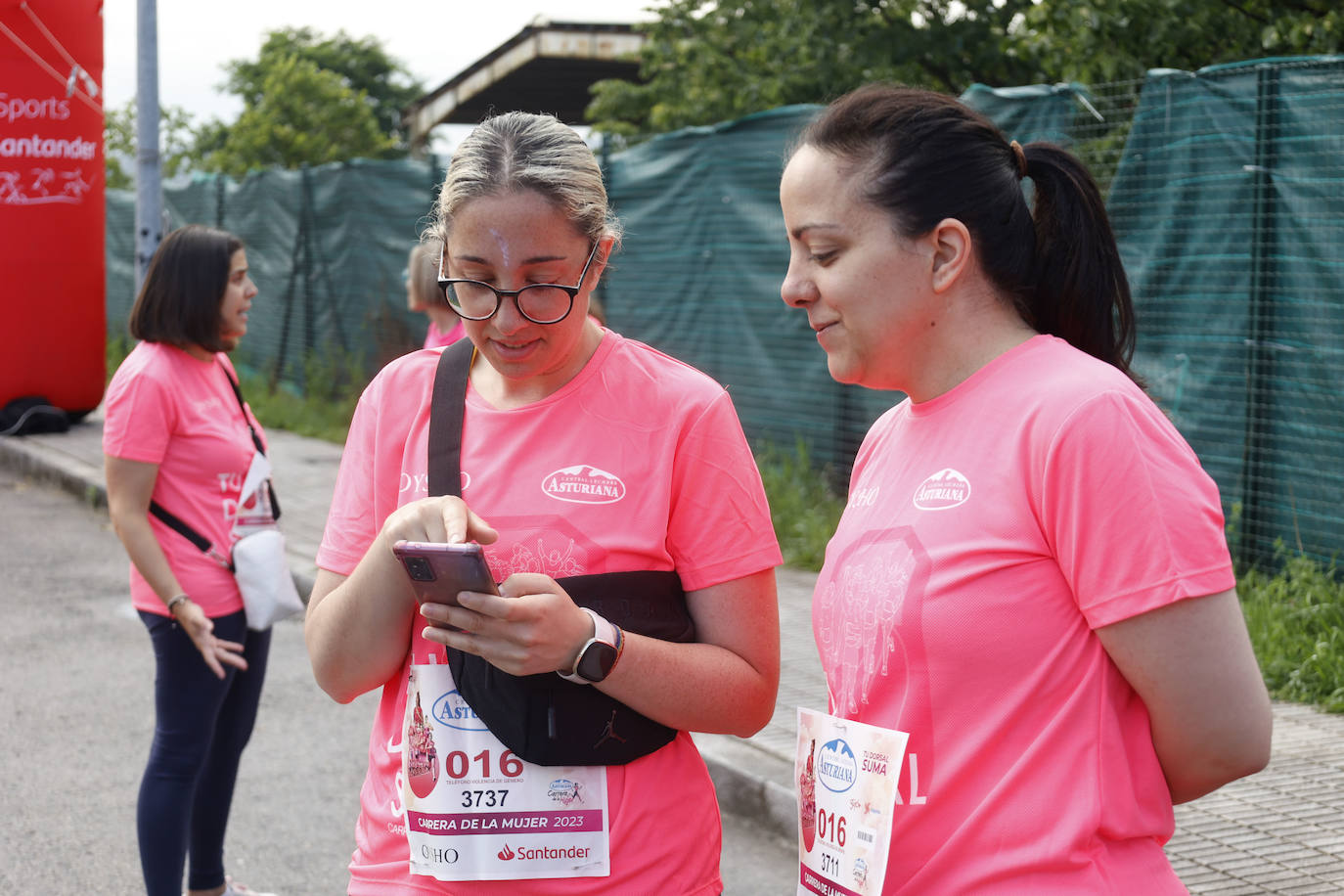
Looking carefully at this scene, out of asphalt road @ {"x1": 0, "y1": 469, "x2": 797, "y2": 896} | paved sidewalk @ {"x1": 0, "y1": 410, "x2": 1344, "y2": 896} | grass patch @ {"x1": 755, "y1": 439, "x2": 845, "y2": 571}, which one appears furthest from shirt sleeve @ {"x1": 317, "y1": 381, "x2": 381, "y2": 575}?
grass patch @ {"x1": 755, "y1": 439, "x2": 845, "y2": 571}

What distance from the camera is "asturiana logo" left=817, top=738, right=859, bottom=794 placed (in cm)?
181

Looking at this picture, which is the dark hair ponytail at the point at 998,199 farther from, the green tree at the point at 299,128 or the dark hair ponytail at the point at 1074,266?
the green tree at the point at 299,128

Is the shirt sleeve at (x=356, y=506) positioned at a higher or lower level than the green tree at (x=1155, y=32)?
lower

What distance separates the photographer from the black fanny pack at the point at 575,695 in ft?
6.42

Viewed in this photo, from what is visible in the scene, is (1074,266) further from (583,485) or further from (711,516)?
(583,485)

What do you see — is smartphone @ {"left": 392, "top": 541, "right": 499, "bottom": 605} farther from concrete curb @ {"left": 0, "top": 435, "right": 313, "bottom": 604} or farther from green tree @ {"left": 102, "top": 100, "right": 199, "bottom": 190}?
green tree @ {"left": 102, "top": 100, "right": 199, "bottom": 190}

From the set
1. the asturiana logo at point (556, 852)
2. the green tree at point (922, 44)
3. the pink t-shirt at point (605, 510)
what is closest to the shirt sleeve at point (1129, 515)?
the pink t-shirt at point (605, 510)

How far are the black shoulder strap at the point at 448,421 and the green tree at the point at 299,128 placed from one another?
2117cm

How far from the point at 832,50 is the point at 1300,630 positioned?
687cm

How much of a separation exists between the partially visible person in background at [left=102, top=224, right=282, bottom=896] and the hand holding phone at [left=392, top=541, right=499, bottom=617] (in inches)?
80.3

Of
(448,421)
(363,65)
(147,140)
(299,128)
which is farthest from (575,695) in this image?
(363,65)

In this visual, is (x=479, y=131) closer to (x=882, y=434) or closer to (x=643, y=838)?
(x=882, y=434)

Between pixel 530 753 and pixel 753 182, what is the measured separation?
23.0 ft

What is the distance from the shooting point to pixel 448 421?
2080mm
